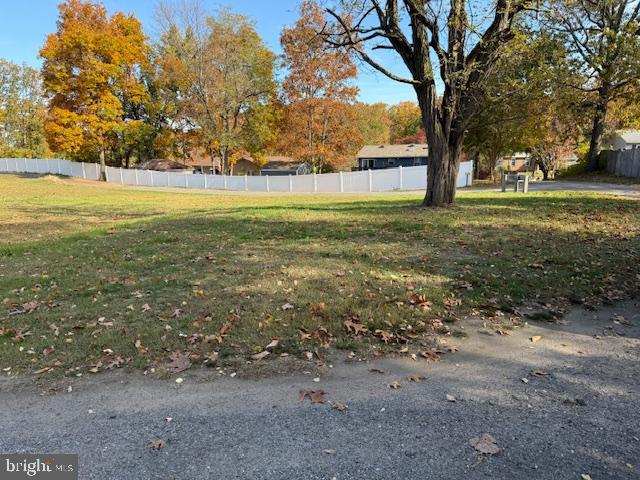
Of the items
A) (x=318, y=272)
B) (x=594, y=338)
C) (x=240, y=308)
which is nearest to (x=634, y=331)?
(x=594, y=338)

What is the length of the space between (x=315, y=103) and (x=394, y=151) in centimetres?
2155

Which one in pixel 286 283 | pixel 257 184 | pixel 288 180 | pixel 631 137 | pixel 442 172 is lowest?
pixel 286 283

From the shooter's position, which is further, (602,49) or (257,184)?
(257,184)

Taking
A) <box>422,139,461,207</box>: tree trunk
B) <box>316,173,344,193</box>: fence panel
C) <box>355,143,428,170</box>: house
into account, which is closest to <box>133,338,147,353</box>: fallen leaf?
<box>422,139,461,207</box>: tree trunk

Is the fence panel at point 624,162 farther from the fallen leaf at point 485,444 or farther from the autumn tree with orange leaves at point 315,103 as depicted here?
the fallen leaf at point 485,444

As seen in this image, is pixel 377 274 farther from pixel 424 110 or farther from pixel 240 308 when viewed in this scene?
pixel 424 110

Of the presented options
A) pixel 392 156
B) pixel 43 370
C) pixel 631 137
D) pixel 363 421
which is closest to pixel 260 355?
pixel 363 421

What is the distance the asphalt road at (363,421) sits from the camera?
2.44m

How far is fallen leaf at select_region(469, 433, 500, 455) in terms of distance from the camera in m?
2.53

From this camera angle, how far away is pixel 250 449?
2.60m

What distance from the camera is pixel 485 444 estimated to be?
2594 mm

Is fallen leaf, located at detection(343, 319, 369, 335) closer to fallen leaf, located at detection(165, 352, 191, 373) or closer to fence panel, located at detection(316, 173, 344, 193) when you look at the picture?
fallen leaf, located at detection(165, 352, 191, 373)

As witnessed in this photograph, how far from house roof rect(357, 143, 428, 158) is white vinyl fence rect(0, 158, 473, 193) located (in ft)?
65.6

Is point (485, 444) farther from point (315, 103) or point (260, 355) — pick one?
point (315, 103)
